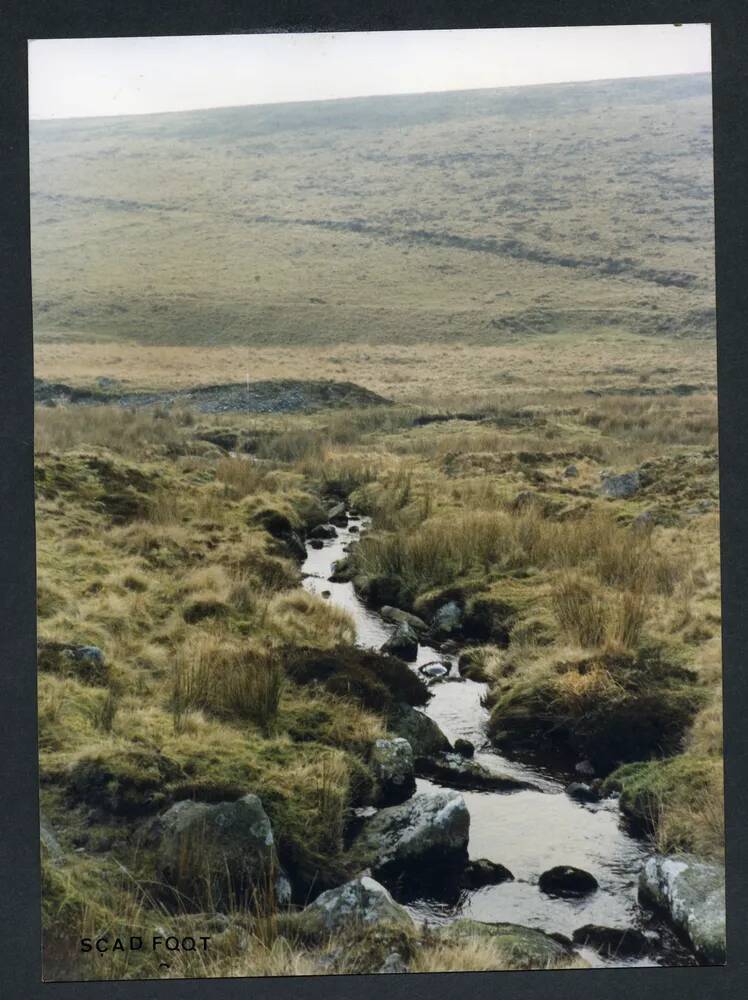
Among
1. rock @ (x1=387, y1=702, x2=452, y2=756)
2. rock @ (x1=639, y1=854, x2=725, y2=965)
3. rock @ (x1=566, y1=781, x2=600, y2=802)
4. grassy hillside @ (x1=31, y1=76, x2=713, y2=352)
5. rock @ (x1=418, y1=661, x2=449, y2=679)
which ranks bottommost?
rock @ (x1=639, y1=854, x2=725, y2=965)

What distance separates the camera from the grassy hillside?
16.2 ft

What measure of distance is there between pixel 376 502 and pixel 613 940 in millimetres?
2214

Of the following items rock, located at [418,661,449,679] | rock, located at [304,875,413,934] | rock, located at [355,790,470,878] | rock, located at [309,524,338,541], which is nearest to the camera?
rock, located at [304,875,413,934]

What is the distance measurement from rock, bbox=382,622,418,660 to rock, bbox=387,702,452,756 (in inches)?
9.4

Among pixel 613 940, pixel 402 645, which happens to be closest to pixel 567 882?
pixel 613 940

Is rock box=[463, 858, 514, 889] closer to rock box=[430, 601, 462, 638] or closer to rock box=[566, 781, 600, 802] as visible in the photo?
rock box=[566, 781, 600, 802]

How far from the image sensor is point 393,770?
188 inches

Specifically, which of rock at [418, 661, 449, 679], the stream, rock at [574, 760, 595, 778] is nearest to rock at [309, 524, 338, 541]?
rock at [418, 661, 449, 679]

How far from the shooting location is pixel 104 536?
A: 5000 millimetres

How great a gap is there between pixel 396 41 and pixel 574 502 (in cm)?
228

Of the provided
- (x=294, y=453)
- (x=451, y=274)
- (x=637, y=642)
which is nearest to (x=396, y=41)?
(x=451, y=274)

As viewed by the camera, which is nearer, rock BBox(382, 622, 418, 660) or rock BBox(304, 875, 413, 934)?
rock BBox(304, 875, 413, 934)

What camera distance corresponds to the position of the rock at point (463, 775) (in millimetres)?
4805

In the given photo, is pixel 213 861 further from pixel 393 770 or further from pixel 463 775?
pixel 463 775
